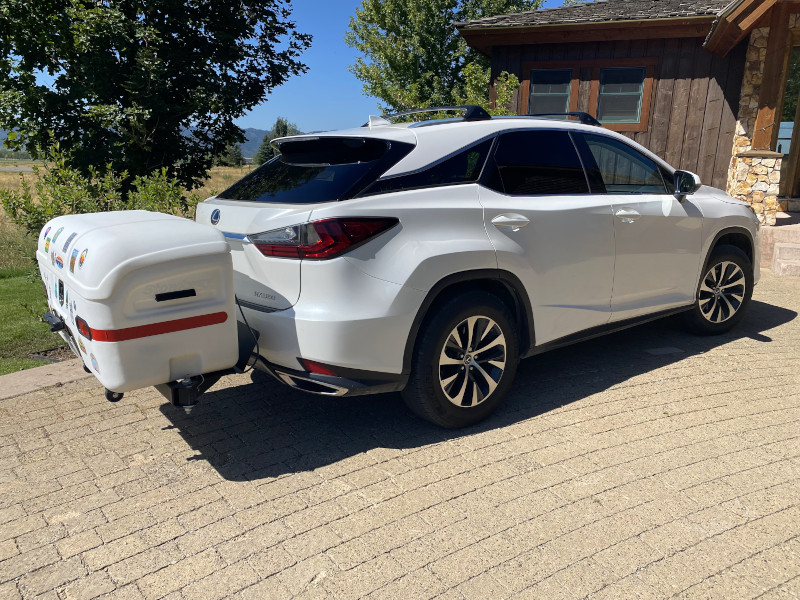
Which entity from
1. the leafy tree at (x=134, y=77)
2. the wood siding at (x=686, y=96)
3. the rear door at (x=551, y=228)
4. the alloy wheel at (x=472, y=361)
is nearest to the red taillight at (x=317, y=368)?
the alloy wheel at (x=472, y=361)

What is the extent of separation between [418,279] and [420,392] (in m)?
0.66

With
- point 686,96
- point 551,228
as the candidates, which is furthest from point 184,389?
point 686,96

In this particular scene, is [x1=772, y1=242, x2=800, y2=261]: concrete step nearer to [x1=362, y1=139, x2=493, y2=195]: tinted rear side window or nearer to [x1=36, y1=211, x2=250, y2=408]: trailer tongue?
[x1=362, y1=139, x2=493, y2=195]: tinted rear side window

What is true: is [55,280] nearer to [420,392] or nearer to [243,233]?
[243,233]

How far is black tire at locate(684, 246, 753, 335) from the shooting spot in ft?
17.6

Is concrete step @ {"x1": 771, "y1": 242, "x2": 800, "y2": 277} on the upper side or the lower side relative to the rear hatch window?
lower

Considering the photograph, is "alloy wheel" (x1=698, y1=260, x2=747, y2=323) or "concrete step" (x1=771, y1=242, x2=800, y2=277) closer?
"alloy wheel" (x1=698, y1=260, x2=747, y2=323)

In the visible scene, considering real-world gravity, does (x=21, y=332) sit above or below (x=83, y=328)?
below

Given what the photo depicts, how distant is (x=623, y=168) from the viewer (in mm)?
4602

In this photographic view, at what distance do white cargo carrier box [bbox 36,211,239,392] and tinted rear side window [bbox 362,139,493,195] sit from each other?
0.92 m

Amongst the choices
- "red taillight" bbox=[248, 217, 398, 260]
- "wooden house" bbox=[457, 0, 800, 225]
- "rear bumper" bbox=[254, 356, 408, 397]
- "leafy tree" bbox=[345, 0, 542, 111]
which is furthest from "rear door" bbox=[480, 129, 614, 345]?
"leafy tree" bbox=[345, 0, 542, 111]

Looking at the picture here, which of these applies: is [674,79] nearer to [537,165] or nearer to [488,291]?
[537,165]

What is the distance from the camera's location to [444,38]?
27.8 m

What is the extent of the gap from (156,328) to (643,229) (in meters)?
3.40
